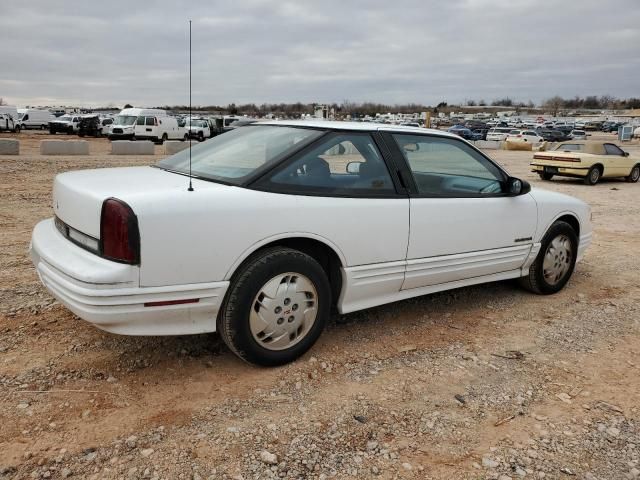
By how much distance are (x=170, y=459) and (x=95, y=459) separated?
1.07ft

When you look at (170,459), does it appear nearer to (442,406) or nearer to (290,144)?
(442,406)

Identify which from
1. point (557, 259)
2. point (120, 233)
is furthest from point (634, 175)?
point (120, 233)

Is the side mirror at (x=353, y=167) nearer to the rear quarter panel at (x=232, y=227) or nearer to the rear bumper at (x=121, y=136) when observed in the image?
the rear quarter panel at (x=232, y=227)

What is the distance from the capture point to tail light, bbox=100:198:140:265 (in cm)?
268

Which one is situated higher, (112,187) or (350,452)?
(112,187)

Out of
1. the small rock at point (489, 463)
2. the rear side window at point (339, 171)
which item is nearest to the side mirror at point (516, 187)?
the rear side window at point (339, 171)

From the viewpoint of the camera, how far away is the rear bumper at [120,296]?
269 centimetres

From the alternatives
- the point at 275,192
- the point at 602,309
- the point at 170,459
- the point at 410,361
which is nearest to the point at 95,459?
the point at 170,459

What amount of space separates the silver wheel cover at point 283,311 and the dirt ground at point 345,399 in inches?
8.1

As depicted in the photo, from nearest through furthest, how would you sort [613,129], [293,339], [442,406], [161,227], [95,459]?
[95,459] < [161,227] < [442,406] < [293,339] < [613,129]

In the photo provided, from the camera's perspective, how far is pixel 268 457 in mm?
2457

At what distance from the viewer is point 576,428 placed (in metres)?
2.82

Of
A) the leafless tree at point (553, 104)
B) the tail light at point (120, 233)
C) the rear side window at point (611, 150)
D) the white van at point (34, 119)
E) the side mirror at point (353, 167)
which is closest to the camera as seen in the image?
the tail light at point (120, 233)

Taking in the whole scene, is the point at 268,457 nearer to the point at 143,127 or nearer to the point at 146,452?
the point at 146,452
